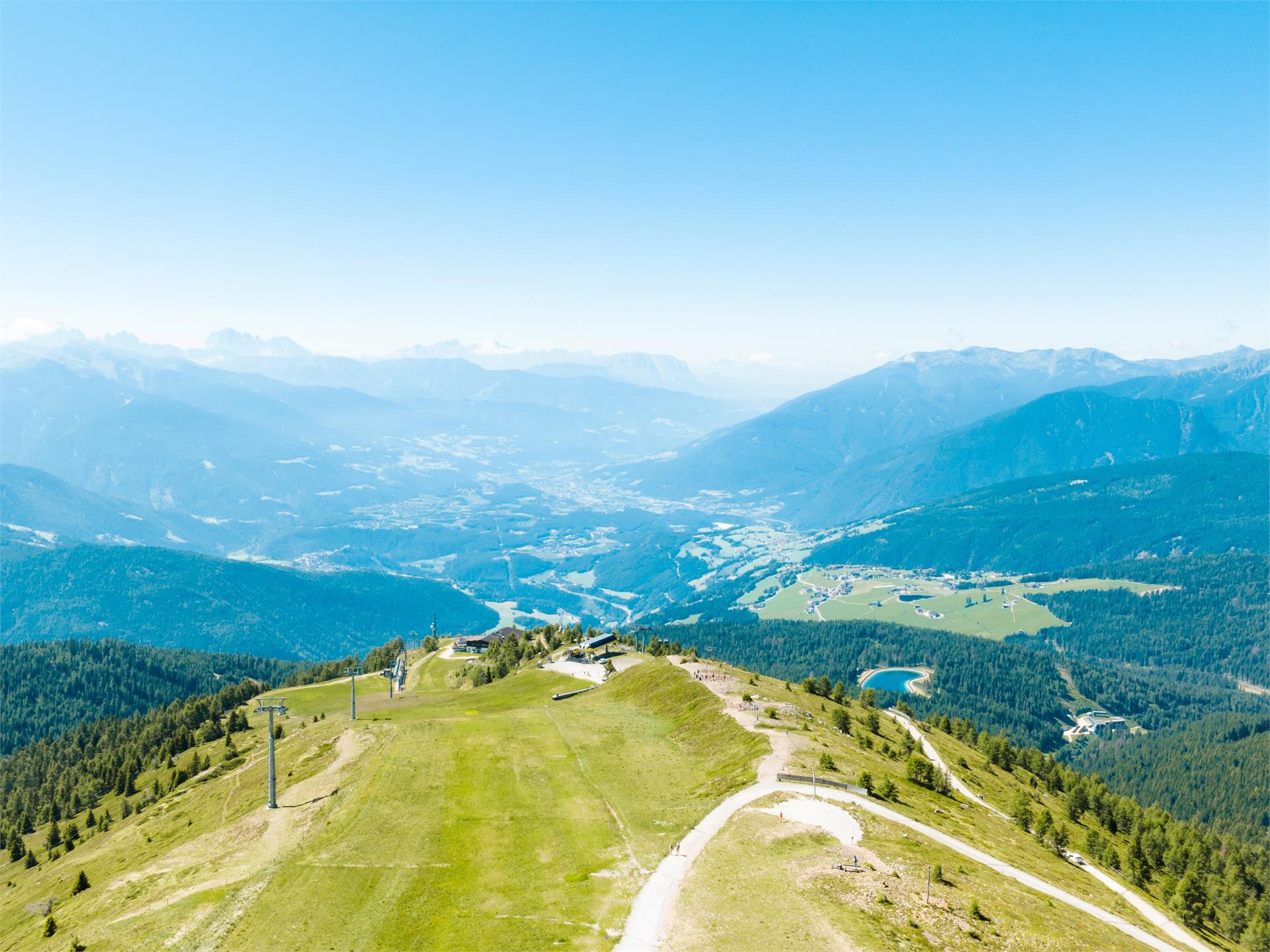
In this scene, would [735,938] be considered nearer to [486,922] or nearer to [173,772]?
[486,922]

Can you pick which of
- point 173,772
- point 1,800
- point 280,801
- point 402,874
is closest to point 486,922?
point 402,874

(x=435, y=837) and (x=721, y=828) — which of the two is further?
(x=435, y=837)

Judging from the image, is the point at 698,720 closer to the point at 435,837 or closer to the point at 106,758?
the point at 435,837

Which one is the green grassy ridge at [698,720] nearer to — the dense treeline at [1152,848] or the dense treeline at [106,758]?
the dense treeline at [1152,848]

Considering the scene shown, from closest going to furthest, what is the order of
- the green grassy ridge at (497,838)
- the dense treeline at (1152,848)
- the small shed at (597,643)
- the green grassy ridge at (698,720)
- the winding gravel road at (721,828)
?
1. the winding gravel road at (721,828)
2. the green grassy ridge at (497,838)
3. the green grassy ridge at (698,720)
4. the dense treeline at (1152,848)
5. the small shed at (597,643)

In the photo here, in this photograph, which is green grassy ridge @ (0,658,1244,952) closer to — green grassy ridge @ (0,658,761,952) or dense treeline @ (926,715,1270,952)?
green grassy ridge @ (0,658,761,952)

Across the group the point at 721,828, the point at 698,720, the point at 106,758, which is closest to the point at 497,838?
the point at 721,828

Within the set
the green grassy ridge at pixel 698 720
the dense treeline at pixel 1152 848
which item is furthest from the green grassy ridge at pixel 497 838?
the dense treeline at pixel 1152 848
